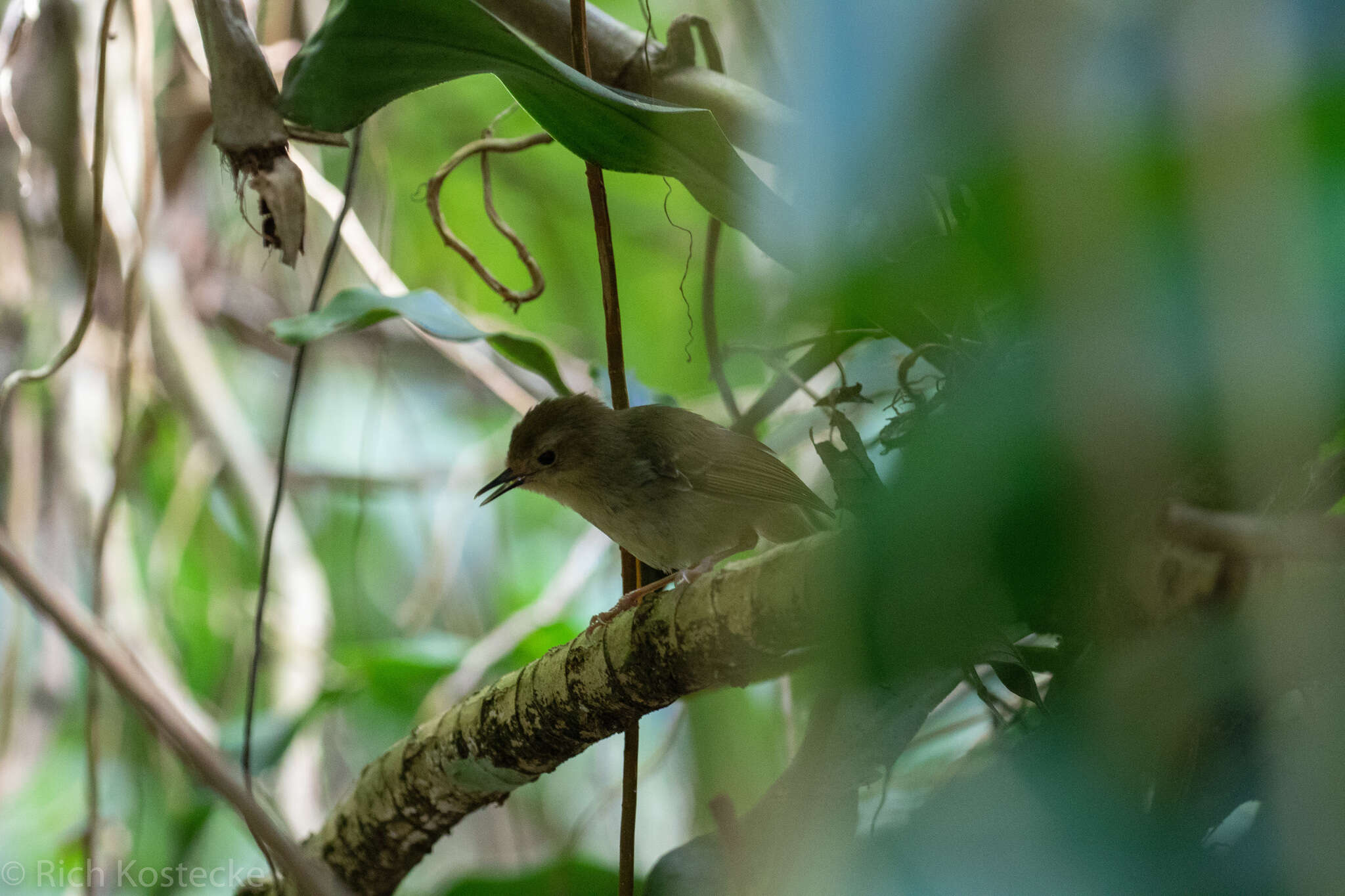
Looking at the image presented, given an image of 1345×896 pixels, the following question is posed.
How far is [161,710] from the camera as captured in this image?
1.42 m

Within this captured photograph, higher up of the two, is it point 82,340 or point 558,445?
point 82,340

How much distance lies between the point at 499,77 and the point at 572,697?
89 cm

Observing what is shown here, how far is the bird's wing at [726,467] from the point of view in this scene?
183cm

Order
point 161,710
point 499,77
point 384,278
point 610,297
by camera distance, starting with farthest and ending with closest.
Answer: point 384,278
point 610,297
point 161,710
point 499,77

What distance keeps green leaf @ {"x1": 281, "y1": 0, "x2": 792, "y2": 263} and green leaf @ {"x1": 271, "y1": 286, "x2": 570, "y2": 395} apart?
361 mm

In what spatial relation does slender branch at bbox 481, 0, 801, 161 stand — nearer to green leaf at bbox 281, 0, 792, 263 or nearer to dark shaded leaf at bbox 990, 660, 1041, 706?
green leaf at bbox 281, 0, 792, 263

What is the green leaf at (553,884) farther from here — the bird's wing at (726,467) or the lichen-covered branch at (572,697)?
the bird's wing at (726,467)

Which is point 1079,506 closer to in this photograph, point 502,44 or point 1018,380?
point 1018,380

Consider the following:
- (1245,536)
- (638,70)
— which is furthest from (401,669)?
(1245,536)

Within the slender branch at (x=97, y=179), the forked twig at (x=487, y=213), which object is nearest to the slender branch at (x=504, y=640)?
Result: the forked twig at (x=487, y=213)

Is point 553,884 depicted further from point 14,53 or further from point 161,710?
point 14,53

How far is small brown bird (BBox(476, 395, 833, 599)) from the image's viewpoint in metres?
1.85

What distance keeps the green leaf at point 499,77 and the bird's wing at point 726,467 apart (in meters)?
0.60

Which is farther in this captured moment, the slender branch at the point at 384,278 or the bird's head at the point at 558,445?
the slender branch at the point at 384,278
